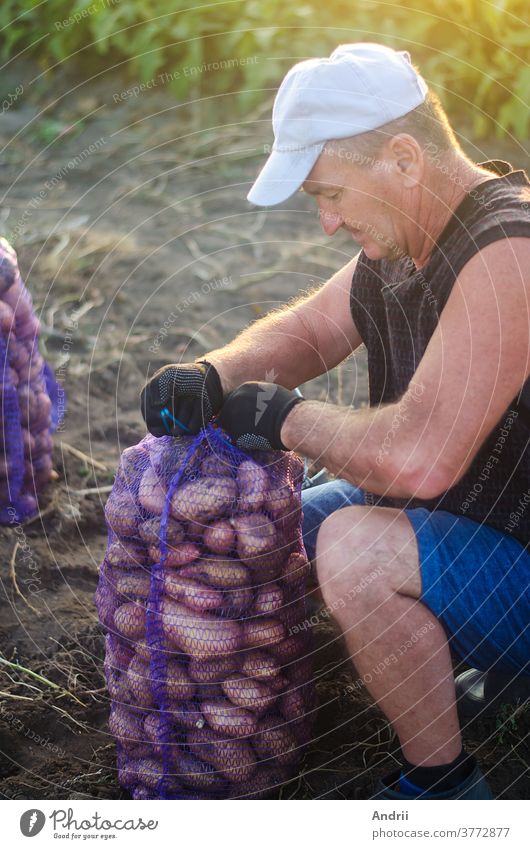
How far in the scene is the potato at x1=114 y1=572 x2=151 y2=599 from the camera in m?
1.69

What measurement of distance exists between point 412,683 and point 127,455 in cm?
64

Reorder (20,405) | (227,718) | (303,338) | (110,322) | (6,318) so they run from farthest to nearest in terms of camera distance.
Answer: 1. (110,322)
2. (20,405)
3. (6,318)
4. (303,338)
5. (227,718)

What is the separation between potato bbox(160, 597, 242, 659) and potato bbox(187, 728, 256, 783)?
151mm

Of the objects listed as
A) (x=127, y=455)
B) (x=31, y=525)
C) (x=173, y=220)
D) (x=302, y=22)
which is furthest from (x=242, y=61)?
(x=127, y=455)

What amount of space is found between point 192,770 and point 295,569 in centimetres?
39

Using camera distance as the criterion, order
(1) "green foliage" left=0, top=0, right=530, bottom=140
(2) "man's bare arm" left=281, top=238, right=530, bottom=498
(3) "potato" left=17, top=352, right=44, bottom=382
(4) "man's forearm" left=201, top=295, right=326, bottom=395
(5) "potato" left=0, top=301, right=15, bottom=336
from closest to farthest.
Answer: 1. (2) "man's bare arm" left=281, top=238, right=530, bottom=498
2. (4) "man's forearm" left=201, top=295, right=326, bottom=395
3. (5) "potato" left=0, top=301, right=15, bottom=336
4. (3) "potato" left=17, top=352, right=44, bottom=382
5. (1) "green foliage" left=0, top=0, right=530, bottom=140

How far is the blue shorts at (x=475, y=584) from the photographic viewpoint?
65.1 inches

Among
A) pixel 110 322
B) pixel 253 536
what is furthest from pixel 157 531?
pixel 110 322

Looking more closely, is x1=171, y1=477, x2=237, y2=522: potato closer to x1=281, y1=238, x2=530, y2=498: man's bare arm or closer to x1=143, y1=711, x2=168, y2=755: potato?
x1=281, y1=238, x2=530, y2=498: man's bare arm

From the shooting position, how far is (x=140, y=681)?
66.3 inches

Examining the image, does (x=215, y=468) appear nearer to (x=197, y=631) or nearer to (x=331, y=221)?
(x=197, y=631)

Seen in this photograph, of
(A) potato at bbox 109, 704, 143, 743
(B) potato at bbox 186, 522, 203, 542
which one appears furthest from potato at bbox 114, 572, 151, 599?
(A) potato at bbox 109, 704, 143, 743

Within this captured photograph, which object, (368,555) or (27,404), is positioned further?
(27,404)
